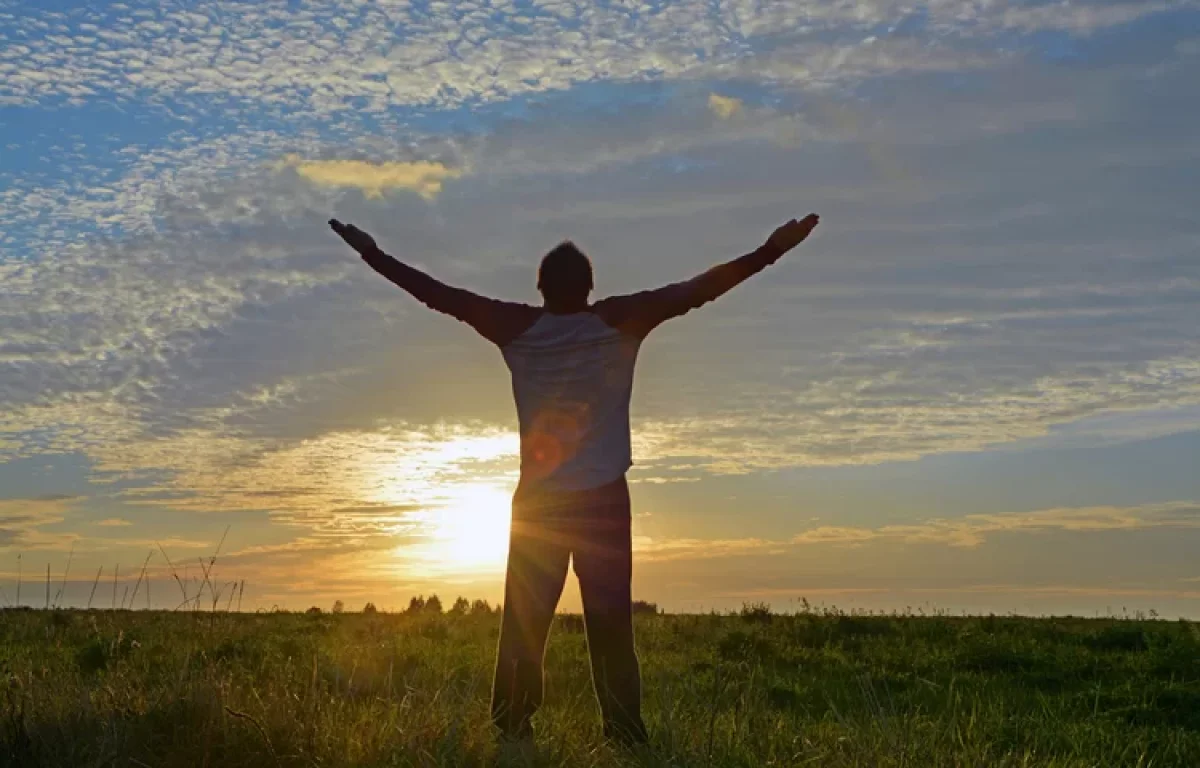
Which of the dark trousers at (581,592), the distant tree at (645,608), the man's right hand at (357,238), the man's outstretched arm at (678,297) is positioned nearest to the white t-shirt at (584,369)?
the man's outstretched arm at (678,297)

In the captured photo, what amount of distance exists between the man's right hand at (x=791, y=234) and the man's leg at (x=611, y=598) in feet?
5.49

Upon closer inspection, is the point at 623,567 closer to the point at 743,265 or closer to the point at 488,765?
the point at 488,765

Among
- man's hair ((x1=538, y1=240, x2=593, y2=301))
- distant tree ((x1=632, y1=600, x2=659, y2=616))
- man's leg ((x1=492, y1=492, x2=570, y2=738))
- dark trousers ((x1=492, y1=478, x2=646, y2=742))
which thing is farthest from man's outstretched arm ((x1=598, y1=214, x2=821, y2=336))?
distant tree ((x1=632, y1=600, x2=659, y2=616))

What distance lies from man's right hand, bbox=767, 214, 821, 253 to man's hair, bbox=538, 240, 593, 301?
1.10m

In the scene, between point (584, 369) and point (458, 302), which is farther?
point (458, 302)

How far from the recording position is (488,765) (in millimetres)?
5625

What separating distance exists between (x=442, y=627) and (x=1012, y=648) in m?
8.32

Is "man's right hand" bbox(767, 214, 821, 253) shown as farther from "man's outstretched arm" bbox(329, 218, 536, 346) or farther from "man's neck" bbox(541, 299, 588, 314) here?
"man's outstretched arm" bbox(329, 218, 536, 346)

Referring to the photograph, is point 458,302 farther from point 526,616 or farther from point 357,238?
point 526,616

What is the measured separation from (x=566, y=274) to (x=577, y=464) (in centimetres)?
110

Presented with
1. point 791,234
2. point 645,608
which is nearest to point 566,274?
point 791,234

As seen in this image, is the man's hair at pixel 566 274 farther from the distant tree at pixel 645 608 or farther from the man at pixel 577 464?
the distant tree at pixel 645 608

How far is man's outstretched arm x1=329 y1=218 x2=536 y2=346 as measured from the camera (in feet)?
21.4

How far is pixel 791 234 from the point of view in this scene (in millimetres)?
6586
